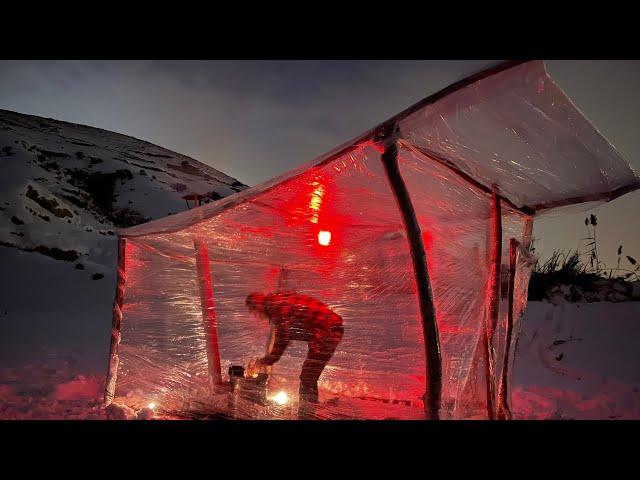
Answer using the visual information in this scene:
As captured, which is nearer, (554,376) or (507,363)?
(507,363)

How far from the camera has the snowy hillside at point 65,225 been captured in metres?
7.38

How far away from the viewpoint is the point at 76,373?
534 centimetres

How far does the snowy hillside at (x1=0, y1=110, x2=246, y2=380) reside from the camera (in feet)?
24.2

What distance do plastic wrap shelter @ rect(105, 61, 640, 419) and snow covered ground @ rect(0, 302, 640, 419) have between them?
58 cm

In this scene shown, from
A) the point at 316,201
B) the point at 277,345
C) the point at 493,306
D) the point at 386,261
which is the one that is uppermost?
the point at 316,201

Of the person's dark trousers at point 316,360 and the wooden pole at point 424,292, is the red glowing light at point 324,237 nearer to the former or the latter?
the person's dark trousers at point 316,360

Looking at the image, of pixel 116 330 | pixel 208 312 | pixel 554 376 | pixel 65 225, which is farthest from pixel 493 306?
pixel 65 225

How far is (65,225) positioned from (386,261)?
1273cm

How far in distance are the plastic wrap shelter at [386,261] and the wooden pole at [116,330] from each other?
0.05 feet

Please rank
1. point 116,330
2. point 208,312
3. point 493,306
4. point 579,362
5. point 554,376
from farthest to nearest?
point 579,362
point 554,376
point 116,330
point 208,312
point 493,306

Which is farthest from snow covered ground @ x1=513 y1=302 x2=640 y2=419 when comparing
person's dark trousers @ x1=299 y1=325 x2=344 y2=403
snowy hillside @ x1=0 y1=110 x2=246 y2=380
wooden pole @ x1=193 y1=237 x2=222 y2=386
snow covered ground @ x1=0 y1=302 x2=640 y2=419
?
snowy hillside @ x1=0 y1=110 x2=246 y2=380

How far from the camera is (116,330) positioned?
4441 millimetres

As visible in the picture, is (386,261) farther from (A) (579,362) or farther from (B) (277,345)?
(A) (579,362)

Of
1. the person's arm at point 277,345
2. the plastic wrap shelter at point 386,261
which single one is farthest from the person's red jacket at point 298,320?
the plastic wrap shelter at point 386,261
